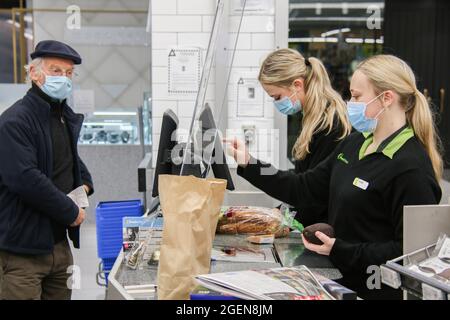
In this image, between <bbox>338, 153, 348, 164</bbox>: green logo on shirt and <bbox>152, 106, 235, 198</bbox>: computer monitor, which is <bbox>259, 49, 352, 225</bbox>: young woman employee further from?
<bbox>152, 106, 235, 198</bbox>: computer monitor

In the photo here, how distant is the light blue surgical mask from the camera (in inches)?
72.8

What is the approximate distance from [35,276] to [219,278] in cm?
125

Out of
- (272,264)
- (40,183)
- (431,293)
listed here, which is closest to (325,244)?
(272,264)

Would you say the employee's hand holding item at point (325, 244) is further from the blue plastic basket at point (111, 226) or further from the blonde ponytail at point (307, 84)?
the blue plastic basket at point (111, 226)

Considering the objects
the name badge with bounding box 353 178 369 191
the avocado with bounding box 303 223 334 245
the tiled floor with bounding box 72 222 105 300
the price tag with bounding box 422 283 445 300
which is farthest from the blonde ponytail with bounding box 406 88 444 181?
the tiled floor with bounding box 72 222 105 300

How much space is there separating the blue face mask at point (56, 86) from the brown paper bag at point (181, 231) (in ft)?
3.82

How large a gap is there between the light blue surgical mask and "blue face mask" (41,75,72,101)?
1.30 m

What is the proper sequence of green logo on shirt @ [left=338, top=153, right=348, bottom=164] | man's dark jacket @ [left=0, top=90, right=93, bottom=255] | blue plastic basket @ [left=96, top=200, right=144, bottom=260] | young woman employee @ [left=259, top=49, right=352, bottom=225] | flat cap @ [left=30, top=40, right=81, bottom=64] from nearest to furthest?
green logo on shirt @ [left=338, top=153, right=348, bottom=164]
man's dark jacket @ [left=0, top=90, right=93, bottom=255]
young woman employee @ [left=259, top=49, right=352, bottom=225]
flat cap @ [left=30, top=40, right=81, bottom=64]
blue plastic basket @ [left=96, top=200, right=144, bottom=260]

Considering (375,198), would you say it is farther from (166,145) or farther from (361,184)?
(166,145)

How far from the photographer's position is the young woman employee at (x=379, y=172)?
65.8 inches

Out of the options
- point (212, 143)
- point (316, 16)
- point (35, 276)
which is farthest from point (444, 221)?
point (316, 16)
